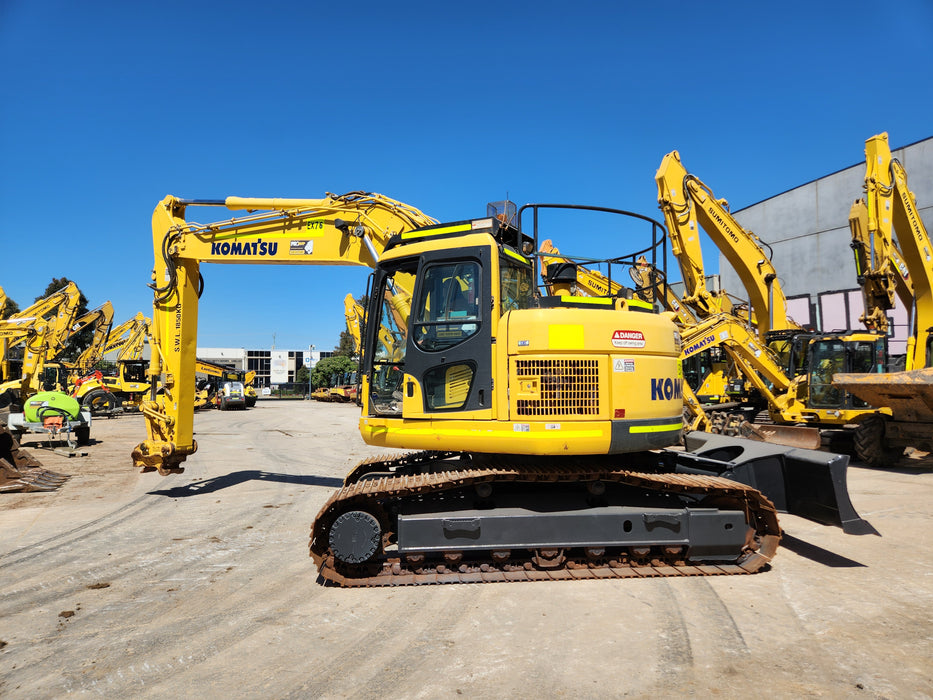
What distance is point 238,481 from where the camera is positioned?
10.4 metres

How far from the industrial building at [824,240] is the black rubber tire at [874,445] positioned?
50.6 feet

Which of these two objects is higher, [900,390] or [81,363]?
[81,363]

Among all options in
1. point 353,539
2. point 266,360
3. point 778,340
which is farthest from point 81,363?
point 266,360

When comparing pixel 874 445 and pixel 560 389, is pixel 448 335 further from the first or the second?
pixel 874 445

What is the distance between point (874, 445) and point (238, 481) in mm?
12832

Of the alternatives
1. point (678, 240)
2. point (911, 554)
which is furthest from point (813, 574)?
point (678, 240)

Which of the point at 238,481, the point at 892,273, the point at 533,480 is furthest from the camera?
the point at 892,273

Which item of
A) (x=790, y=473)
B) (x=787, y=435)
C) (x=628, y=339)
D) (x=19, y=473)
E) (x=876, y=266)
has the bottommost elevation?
(x=19, y=473)

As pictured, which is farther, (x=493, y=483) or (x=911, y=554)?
(x=911, y=554)

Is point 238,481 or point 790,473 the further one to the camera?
point 238,481

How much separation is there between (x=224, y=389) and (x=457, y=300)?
35639mm

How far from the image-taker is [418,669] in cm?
365

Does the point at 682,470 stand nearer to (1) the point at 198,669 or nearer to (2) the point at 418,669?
(2) the point at 418,669

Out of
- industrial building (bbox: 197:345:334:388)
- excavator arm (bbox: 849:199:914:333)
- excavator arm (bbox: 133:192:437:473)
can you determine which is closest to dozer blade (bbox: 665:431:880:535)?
excavator arm (bbox: 133:192:437:473)
